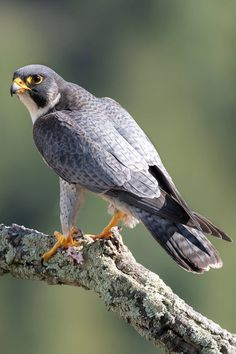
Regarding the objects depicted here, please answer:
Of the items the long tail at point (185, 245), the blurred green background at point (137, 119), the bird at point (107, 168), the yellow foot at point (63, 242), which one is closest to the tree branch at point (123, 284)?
the yellow foot at point (63, 242)

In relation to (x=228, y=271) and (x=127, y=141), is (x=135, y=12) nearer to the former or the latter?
(x=228, y=271)

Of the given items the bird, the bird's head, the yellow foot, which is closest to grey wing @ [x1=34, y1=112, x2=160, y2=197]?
the bird

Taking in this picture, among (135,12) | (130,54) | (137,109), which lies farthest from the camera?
(135,12)

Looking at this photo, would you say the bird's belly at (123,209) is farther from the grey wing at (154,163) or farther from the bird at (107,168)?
the grey wing at (154,163)

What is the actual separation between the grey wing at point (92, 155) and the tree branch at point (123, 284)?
0.51m

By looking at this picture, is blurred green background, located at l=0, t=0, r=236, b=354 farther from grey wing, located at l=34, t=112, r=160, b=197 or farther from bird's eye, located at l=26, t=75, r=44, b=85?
grey wing, located at l=34, t=112, r=160, b=197

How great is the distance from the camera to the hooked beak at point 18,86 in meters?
11.4

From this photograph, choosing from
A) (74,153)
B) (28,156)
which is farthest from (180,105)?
(74,153)

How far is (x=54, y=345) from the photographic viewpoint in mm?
40062

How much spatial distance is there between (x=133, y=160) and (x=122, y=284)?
1398 mm

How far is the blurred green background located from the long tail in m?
22.9

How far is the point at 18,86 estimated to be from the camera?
37.8ft

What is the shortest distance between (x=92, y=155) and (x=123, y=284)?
1.53 m

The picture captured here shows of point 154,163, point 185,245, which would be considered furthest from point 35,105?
point 185,245
